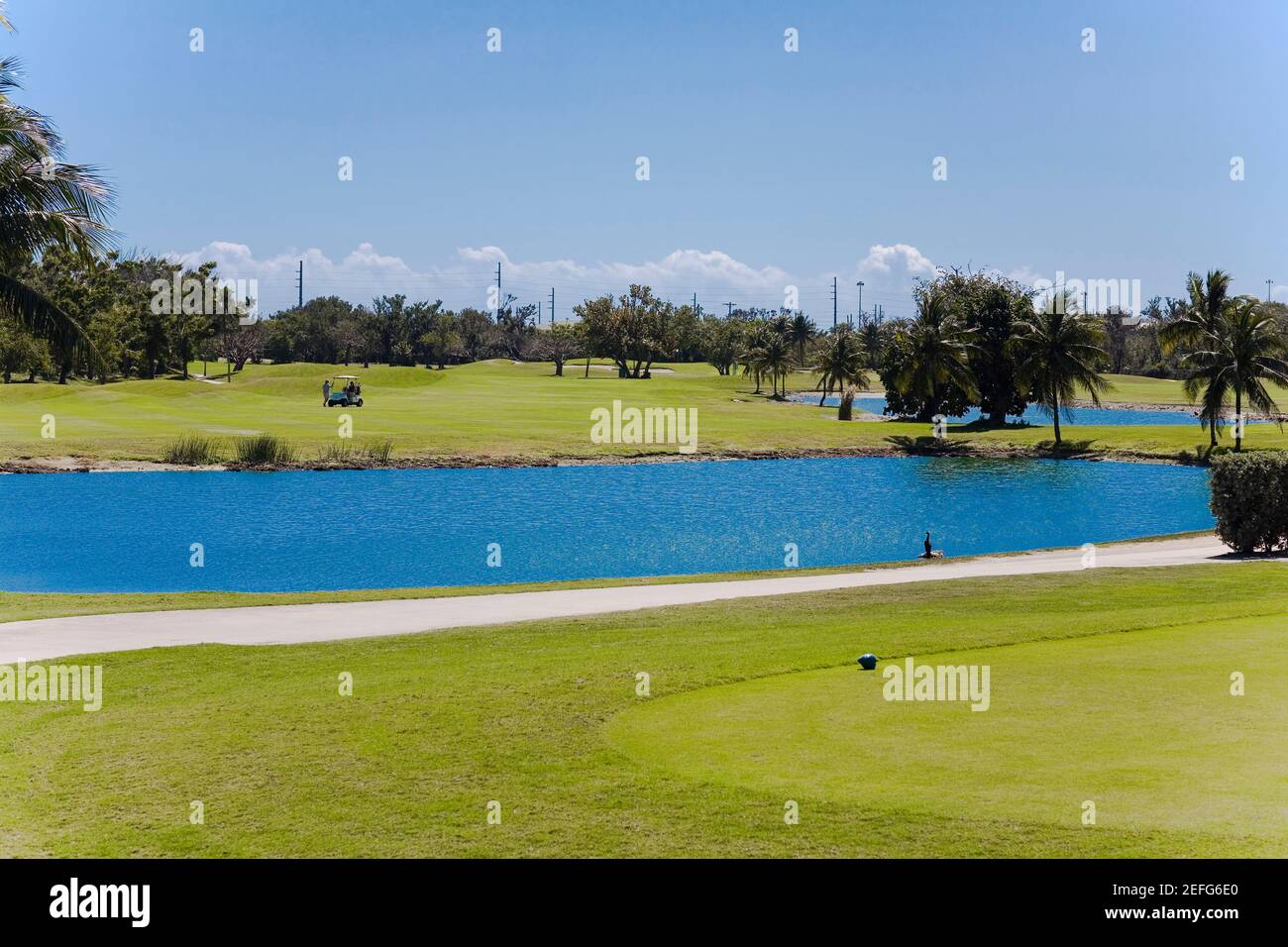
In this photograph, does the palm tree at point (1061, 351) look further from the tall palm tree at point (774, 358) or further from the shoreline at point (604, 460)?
the tall palm tree at point (774, 358)

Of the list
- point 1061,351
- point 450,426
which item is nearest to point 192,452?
point 450,426

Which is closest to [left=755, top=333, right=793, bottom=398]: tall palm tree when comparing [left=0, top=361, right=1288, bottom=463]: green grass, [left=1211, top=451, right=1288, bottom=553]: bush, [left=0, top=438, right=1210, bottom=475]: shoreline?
[left=0, top=361, right=1288, bottom=463]: green grass

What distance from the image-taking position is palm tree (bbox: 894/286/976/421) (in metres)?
82.4

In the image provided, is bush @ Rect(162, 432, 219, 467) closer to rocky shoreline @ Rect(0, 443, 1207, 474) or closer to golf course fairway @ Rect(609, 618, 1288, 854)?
rocky shoreline @ Rect(0, 443, 1207, 474)

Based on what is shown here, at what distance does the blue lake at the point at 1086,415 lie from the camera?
9938cm

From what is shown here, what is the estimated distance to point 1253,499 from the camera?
33906 mm

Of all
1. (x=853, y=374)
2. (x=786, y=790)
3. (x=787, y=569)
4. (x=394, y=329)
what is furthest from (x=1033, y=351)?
(x=394, y=329)

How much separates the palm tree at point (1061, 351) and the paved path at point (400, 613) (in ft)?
142

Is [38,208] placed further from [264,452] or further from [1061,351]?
[1061,351]

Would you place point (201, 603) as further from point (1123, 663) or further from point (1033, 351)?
point (1033, 351)

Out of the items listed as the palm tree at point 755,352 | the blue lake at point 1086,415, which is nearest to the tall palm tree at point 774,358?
the palm tree at point 755,352

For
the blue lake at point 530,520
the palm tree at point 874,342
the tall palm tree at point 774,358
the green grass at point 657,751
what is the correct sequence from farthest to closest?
1. the palm tree at point 874,342
2. the tall palm tree at point 774,358
3. the blue lake at point 530,520
4. the green grass at point 657,751

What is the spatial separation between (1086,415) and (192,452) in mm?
75989

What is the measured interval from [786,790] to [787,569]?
912 inches
